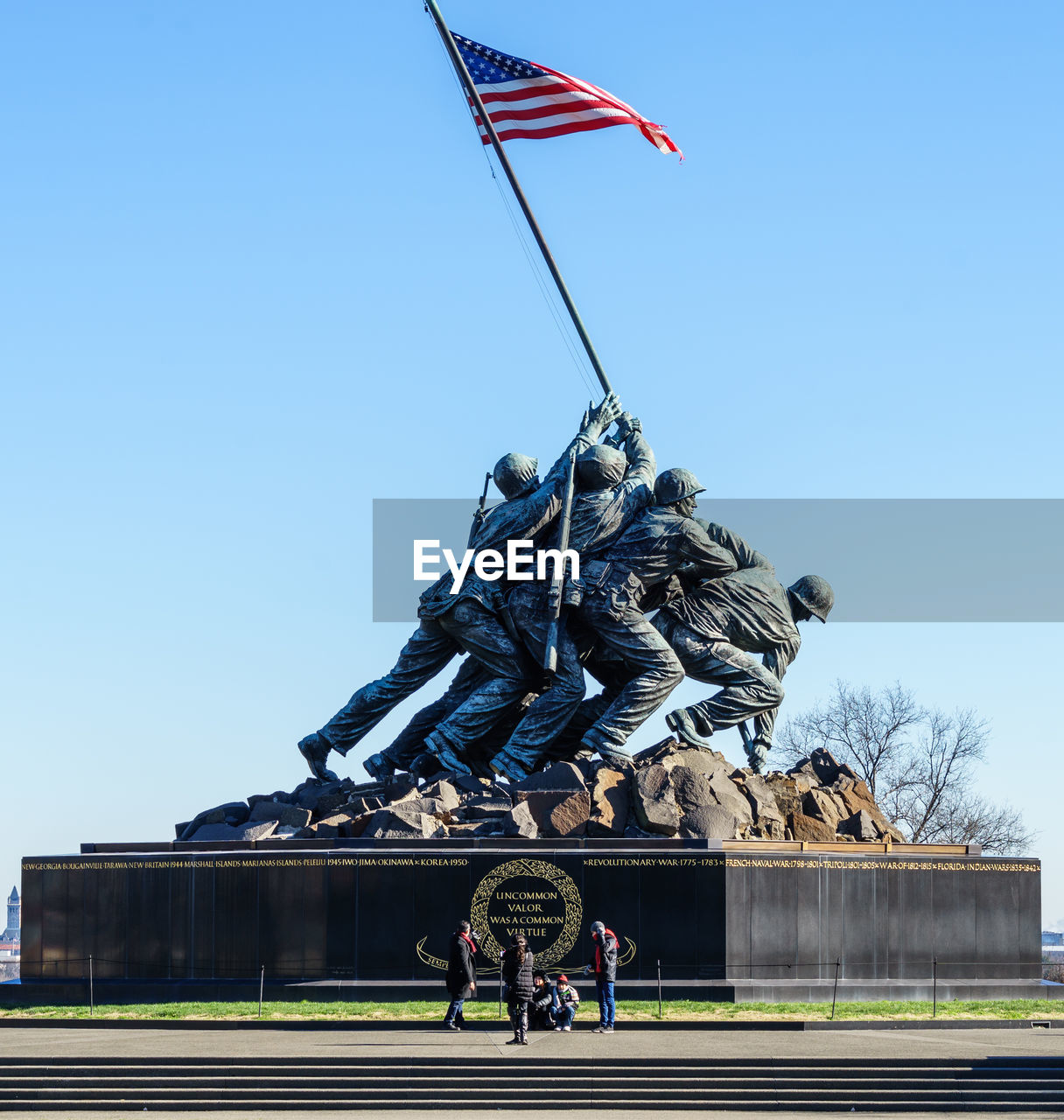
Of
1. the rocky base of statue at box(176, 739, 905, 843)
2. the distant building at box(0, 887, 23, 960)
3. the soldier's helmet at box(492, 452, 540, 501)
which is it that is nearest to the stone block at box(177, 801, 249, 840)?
the rocky base of statue at box(176, 739, 905, 843)

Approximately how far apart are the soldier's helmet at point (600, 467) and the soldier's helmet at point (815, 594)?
2.87 metres

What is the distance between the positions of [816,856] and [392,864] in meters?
4.69

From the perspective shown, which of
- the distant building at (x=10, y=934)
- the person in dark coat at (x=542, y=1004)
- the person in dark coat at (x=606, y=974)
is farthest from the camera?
the distant building at (x=10, y=934)

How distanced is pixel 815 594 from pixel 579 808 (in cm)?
553

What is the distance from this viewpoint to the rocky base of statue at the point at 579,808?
2008 centimetres

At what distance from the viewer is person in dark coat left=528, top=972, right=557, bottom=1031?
16484 mm

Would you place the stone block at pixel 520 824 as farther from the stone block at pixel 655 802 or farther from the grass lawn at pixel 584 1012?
the grass lawn at pixel 584 1012

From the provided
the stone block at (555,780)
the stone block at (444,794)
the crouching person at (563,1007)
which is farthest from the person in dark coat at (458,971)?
the stone block at (444,794)

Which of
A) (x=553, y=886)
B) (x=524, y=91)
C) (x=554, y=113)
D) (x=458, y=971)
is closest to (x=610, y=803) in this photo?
(x=553, y=886)

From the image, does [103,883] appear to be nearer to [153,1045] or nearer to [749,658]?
[153,1045]

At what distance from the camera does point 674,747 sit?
2186 centimetres

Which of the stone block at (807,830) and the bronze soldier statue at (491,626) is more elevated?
the bronze soldier statue at (491,626)

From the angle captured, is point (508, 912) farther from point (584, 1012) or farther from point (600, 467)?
point (600, 467)

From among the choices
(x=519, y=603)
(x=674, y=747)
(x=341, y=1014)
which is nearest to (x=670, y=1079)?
(x=341, y=1014)
